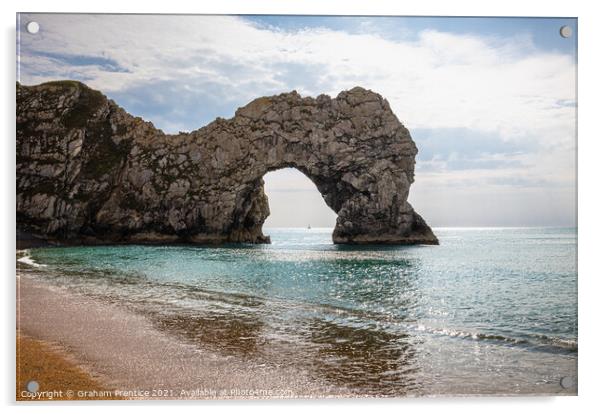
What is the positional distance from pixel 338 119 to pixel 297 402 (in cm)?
3360

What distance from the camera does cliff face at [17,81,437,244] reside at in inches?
1553

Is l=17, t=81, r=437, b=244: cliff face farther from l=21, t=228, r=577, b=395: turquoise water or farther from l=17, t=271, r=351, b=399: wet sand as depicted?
l=17, t=271, r=351, b=399: wet sand

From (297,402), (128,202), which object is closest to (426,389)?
(297,402)

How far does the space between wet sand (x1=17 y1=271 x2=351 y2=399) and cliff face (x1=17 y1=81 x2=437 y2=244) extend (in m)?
29.6

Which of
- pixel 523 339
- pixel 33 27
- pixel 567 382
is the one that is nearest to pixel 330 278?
pixel 523 339

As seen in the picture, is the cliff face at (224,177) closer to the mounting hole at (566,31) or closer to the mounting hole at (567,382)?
the mounting hole at (566,31)

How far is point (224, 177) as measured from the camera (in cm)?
4484

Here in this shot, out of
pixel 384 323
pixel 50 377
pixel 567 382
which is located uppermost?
pixel 384 323

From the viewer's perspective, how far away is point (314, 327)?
966cm

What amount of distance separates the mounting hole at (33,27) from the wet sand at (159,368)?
15.9ft

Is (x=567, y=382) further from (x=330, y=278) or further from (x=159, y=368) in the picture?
(x=330, y=278)

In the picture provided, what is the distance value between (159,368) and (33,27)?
6.44m

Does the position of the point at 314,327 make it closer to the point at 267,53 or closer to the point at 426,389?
the point at 426,389
